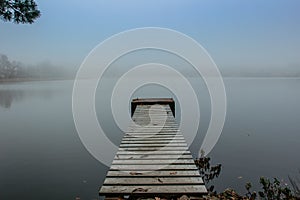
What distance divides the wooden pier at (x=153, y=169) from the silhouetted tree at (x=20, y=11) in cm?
270

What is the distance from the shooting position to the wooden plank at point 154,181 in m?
2.64

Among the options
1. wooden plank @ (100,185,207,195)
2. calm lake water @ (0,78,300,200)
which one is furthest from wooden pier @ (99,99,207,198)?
calm lake water @ (0,78,300,200)

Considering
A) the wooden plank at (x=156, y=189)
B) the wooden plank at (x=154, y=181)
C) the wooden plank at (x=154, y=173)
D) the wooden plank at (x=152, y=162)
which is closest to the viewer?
the wooden plank at (x=156, y=189)

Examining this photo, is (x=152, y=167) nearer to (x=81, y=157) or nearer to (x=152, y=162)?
(x=152, y=162)

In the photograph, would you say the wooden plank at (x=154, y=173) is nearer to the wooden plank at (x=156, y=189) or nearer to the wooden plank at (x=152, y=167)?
the wooden plank at (x=152, y=167)

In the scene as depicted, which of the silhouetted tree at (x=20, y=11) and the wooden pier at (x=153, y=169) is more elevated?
the silhouetted tree at (x=20, y=11)

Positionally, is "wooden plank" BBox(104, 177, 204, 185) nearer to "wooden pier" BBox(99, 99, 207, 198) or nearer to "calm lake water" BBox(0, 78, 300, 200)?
"wooden pier" BBox(99, 99, 207, 198)

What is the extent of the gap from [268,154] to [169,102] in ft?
13.1

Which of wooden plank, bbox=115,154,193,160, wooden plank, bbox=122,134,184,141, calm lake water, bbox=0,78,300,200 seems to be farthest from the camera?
calm lake water, bbox=0,78,300,200

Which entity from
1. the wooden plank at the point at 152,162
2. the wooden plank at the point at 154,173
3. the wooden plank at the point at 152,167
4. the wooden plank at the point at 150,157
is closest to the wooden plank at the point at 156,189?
the wooden plank at the point at 154,173

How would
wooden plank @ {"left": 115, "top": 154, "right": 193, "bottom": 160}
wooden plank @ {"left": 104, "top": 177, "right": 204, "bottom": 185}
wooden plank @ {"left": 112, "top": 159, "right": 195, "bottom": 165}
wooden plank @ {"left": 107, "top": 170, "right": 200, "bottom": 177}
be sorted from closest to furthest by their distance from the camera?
wooden plank @ {"left": 104, "top": 177, "right": 204, "bottom": 185}, wooden plank @ {"left": 107, "top": 170, "right": 200, "bottom": 177}, wooden plank @ {"left": 112, "top": 159, "right": 195, "bottom": 165}, wooden plank @ {"left": 115, "top": 154, "right": 193, "bottom": 160}

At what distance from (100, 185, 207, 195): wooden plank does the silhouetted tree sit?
10.8ft

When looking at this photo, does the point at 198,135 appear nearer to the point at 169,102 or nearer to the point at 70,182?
the point at 169,102

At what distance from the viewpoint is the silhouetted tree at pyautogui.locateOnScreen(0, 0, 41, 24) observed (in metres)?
4.02
